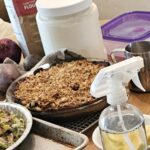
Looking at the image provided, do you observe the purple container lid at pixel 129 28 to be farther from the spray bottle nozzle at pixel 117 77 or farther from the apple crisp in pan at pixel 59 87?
the spray bottle nozzle at pixel 117 77

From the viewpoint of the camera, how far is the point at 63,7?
99 cm

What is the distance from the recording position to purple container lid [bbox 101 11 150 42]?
43.5 inches

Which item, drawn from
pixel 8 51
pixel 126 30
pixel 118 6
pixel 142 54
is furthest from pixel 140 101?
pixel 118 6

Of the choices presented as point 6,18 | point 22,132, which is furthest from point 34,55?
point 6,18

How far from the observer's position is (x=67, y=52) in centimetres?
103

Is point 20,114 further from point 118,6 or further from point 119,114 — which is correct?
point 118,6

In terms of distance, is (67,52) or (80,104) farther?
(67,52)

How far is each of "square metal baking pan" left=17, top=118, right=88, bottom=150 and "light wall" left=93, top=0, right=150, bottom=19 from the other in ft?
3.07

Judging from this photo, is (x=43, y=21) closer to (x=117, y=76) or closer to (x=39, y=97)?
(x=39, y=97)

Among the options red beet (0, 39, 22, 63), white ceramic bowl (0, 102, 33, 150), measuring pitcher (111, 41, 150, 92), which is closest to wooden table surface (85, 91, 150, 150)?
measuring pitcher (111, 41, 150, 92)

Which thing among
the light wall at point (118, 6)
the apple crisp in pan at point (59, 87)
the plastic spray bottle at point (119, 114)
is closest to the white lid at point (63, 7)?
the apple crisp in pan at point (59, 87)

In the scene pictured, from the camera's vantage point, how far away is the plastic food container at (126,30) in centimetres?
110

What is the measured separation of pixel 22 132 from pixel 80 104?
13cm

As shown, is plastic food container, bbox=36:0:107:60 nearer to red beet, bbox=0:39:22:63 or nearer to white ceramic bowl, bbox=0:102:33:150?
red beet, bbox=0:39:22:63
